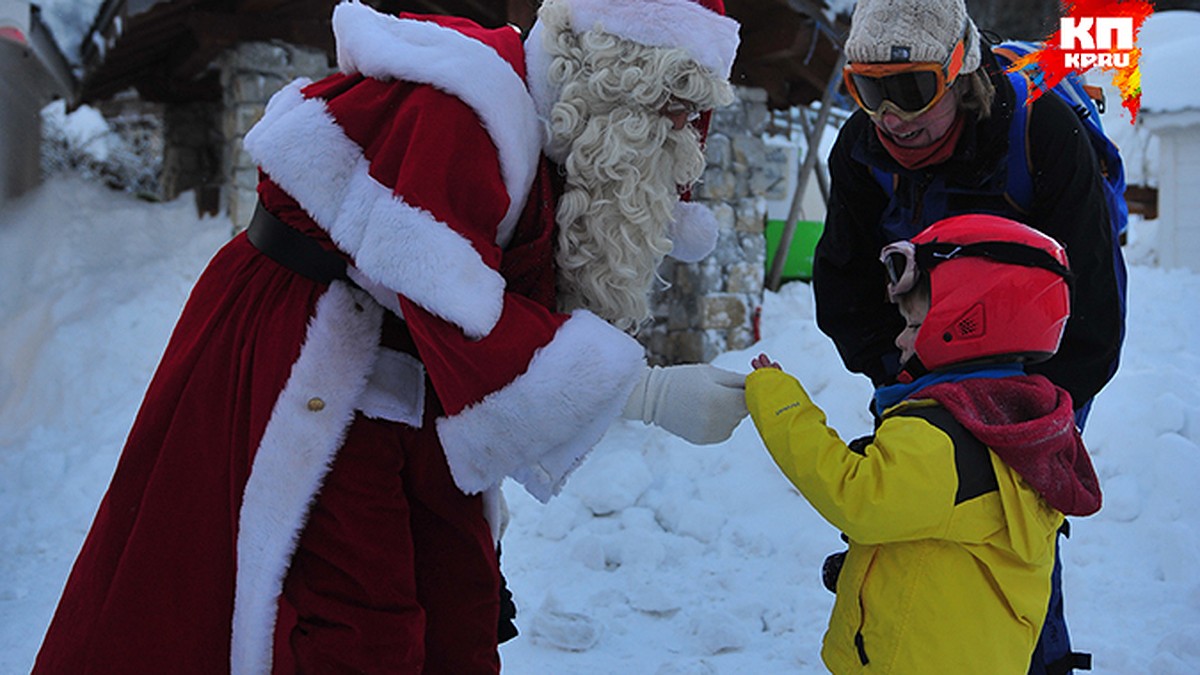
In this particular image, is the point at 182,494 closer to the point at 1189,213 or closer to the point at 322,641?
the point at 322,641

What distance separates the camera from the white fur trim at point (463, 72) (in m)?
1.34

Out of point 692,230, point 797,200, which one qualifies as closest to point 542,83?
point 692,230

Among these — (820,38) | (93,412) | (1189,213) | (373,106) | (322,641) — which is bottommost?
(1189,213)

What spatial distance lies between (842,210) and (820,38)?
4482mm

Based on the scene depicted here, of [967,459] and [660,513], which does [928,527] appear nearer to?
[967,459]

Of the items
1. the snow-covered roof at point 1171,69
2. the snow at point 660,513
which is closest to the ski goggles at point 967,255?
the snow at point 660,513

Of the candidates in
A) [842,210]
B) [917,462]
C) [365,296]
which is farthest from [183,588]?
[842,210]

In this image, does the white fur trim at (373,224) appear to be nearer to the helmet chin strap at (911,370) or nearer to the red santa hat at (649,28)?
the red santa hat at (649,28)

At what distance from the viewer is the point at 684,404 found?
161 centimetres

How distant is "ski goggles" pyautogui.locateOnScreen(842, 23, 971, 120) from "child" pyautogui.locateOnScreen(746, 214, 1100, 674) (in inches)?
10.8

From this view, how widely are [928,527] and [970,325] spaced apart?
1.15ft

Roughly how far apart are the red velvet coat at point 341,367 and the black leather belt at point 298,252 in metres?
0.02

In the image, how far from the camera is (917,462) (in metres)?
1.50

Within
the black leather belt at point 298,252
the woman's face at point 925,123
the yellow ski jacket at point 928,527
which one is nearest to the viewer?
the black leather belt at point 298,252
